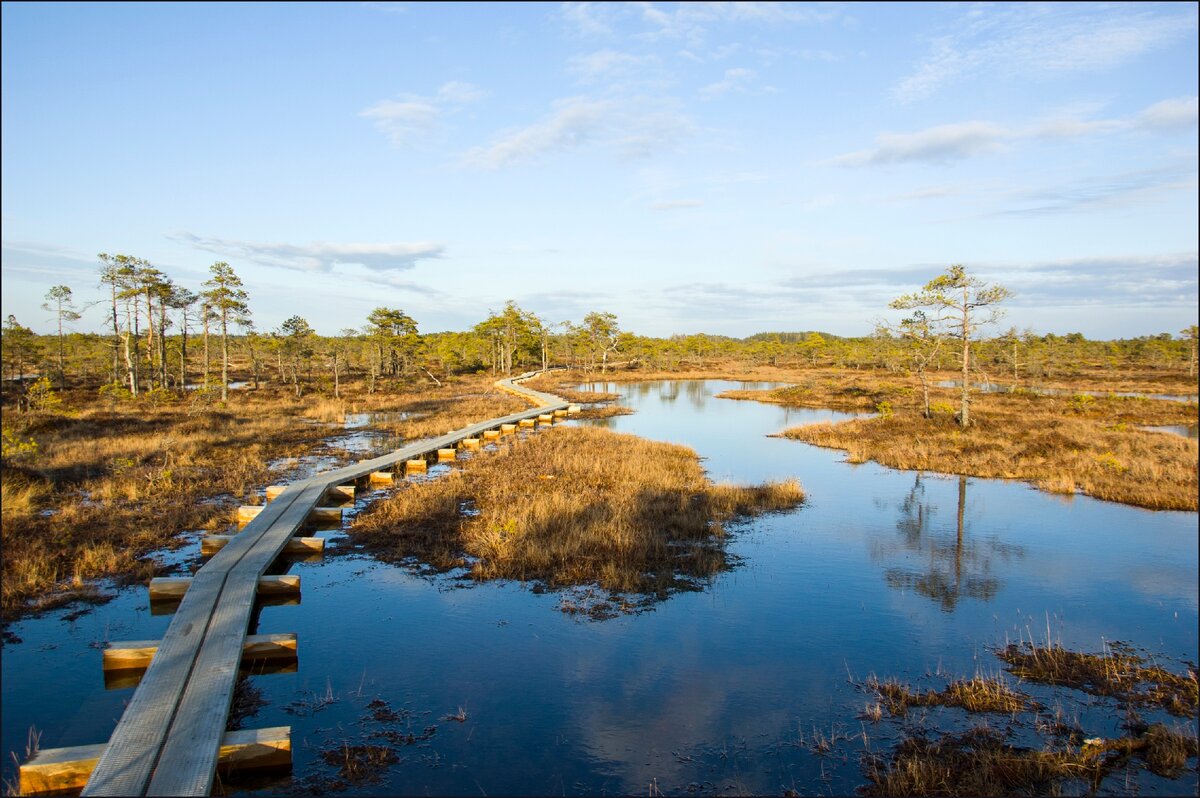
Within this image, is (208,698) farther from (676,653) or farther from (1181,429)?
(1181,429)

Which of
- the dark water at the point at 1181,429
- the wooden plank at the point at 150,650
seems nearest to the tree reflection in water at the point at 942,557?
the wooden plank at the point at 150,650

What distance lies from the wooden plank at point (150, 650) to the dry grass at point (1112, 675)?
9116 mm

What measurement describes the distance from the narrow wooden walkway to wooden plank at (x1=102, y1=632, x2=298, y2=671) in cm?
25

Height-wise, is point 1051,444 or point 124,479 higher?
point 124,479

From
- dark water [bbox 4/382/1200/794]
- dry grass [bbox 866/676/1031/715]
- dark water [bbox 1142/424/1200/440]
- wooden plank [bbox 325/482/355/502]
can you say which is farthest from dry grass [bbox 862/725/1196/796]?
dark water [bbox 1142/424/1200/440]

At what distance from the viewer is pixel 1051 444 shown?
22.3 metres

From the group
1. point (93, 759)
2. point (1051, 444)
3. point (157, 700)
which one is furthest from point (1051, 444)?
point (93, 759)

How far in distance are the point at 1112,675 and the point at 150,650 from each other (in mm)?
11434

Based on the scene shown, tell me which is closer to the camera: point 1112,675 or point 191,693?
point 191,693

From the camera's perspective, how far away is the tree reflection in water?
10.7 m

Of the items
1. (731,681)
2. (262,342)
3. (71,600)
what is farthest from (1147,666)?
(262,342)

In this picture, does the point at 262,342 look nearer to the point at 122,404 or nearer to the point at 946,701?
the point at 122,404

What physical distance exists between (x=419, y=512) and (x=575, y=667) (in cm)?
747

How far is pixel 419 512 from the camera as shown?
14398 millimetres
